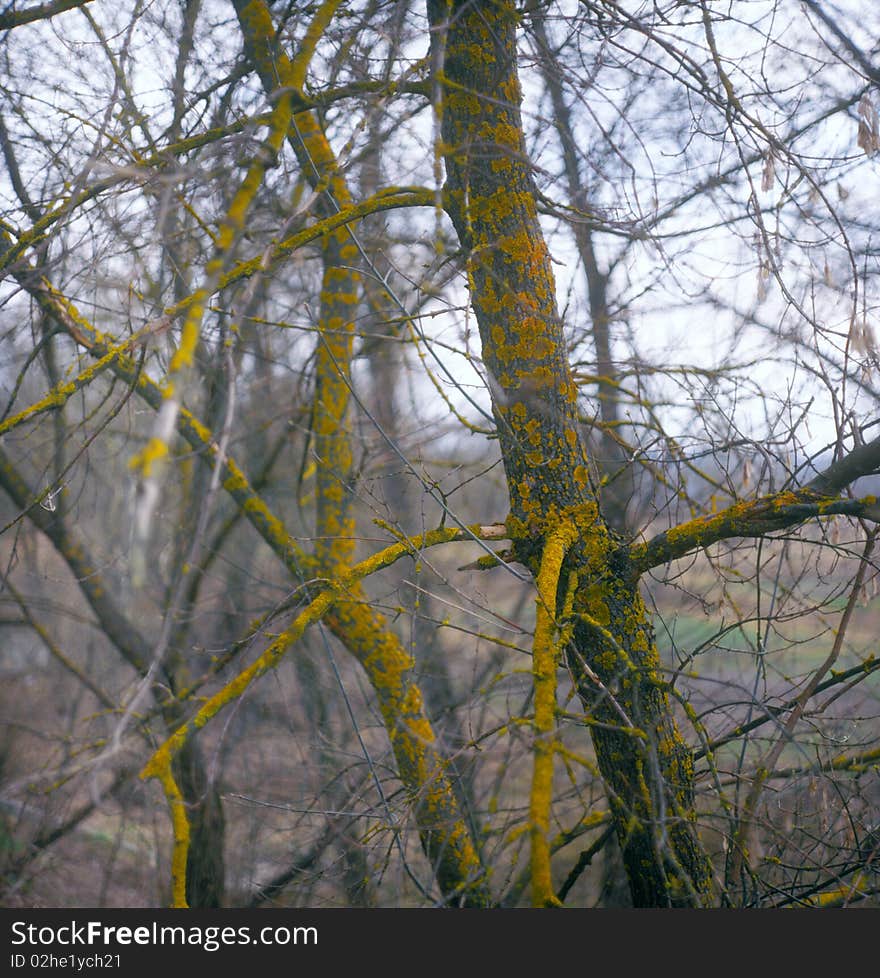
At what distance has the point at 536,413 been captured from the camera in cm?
235

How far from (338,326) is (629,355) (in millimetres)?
1449

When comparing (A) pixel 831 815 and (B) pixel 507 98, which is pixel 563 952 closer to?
(A) pixel 831 815

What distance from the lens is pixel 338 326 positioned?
3.91m

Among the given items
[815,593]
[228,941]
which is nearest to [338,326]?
[815,593]

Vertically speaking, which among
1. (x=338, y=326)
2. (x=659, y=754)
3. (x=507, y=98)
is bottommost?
(x=659, y=754)

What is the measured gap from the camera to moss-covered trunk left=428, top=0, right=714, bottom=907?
226cm

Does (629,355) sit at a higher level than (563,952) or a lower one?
higher

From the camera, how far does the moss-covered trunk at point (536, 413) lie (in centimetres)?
226

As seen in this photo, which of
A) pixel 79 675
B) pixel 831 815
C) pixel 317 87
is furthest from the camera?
pixel 79 675

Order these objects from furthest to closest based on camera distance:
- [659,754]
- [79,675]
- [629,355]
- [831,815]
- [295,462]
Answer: [295,462], [79,675], [629,355], [831,815], [659,754]

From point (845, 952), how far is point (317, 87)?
122 inches

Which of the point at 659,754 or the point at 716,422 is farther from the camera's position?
the point at 716,422

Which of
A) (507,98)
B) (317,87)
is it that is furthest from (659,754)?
(317,87)

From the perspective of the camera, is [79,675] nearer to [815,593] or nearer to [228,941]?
[228,941]
